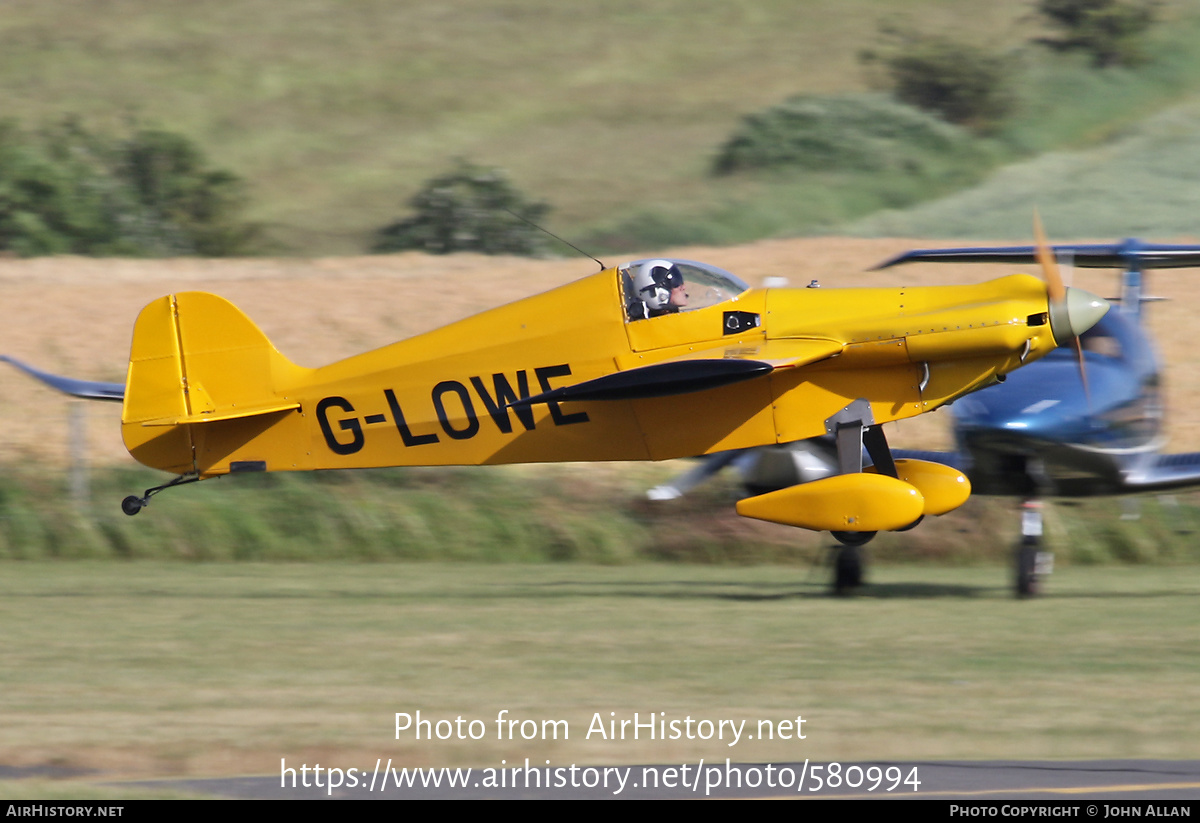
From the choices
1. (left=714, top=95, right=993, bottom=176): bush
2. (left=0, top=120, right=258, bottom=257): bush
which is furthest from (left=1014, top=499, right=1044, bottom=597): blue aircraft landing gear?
(left=714, top=95, right=993, bottom=176): bush

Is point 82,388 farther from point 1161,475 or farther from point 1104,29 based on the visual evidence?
point 1104,29

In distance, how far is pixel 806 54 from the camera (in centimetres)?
5197

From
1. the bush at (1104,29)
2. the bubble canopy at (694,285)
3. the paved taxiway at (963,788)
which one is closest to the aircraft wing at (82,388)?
the bubble canopy at (694,285)

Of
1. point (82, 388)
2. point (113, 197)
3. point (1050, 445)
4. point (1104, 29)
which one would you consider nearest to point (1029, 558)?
point (1050, 445)

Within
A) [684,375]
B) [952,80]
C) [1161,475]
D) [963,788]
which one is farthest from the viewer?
[952,80]

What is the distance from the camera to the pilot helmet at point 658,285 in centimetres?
1193

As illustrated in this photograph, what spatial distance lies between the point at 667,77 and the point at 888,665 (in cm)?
4312

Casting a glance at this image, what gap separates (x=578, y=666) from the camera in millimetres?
9914

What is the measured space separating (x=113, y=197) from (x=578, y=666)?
33.6 meters

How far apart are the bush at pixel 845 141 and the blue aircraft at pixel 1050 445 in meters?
29.8

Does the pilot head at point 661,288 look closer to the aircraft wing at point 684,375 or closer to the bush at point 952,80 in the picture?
the aircraft wing at point 684,375

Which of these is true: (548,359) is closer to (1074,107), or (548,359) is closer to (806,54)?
(1074,107)

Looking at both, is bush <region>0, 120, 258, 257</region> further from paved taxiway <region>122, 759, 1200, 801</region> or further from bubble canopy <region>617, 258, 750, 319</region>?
paved taxiway <region>122, 759, 1200, 801</region>
